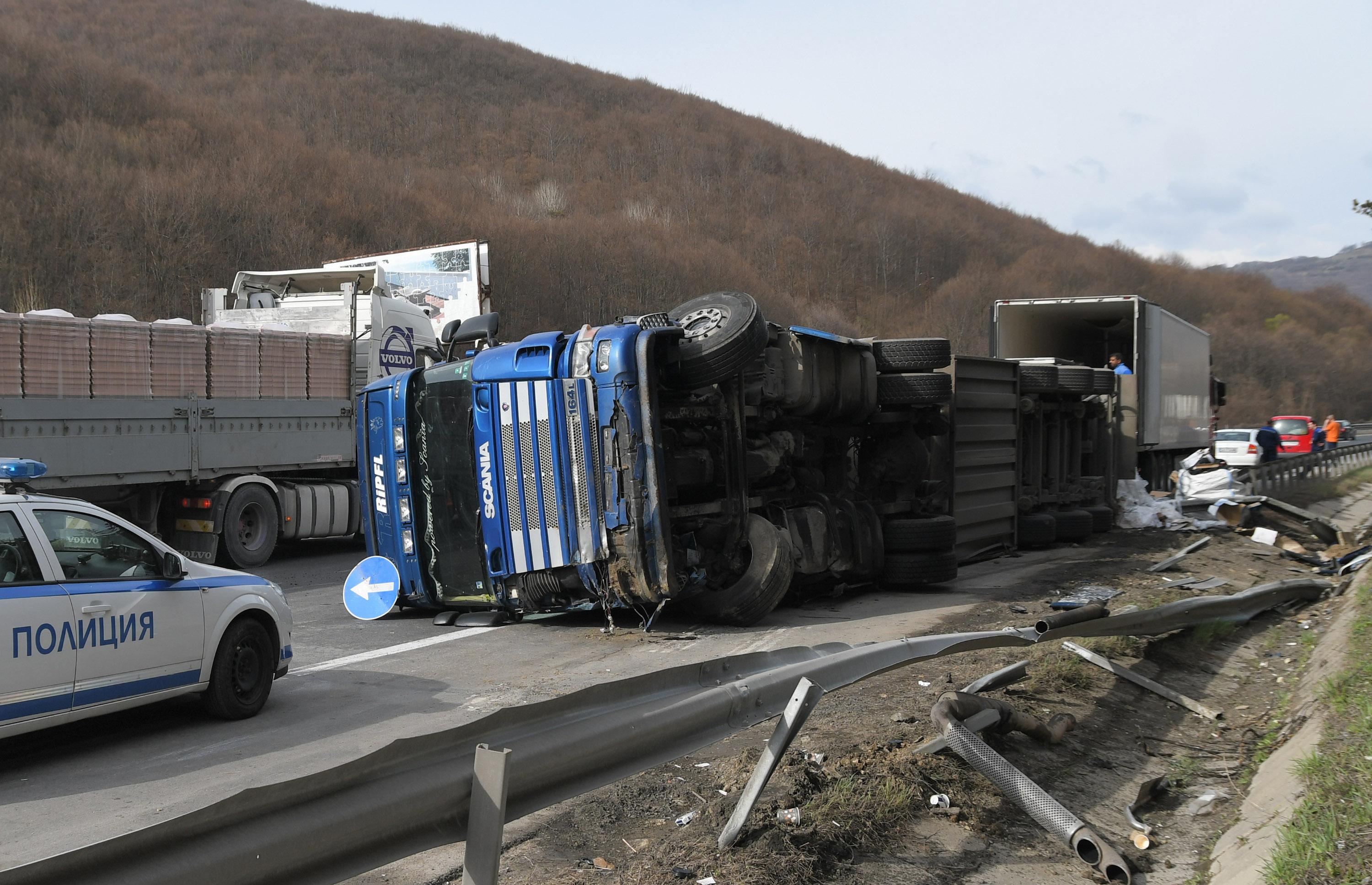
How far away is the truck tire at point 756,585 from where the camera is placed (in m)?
8.95

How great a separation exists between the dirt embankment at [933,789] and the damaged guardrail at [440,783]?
0.50 metres

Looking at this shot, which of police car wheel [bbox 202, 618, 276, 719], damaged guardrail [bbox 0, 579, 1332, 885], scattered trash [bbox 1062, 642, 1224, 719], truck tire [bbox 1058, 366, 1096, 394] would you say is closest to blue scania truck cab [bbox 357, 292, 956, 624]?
police car wheel [bbox 202, 618, 276, 719]

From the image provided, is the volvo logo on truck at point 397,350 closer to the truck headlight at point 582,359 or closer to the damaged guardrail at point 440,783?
the truck headlight at point 582,359

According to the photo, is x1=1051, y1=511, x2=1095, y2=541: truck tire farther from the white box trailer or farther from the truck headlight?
the truck headlight

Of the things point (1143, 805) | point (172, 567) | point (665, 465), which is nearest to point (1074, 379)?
point (665, 465)

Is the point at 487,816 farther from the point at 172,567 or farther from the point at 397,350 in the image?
the point at 397,350

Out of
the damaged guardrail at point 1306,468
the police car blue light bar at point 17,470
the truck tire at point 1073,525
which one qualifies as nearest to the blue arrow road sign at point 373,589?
the police car blue light bar at point 17,470

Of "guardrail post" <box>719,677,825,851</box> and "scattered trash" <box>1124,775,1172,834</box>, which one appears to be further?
"scattered trash" <box>1124,775,1172,834</box>

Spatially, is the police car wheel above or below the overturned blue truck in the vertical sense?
below

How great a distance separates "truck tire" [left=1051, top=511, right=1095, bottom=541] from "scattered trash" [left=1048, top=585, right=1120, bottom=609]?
3961 mm

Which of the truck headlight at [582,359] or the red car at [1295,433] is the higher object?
the truck headlight at [582,359]

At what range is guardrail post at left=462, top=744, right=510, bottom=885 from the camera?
108 inches

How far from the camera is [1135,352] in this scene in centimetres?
1788

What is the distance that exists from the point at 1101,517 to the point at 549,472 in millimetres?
10736
